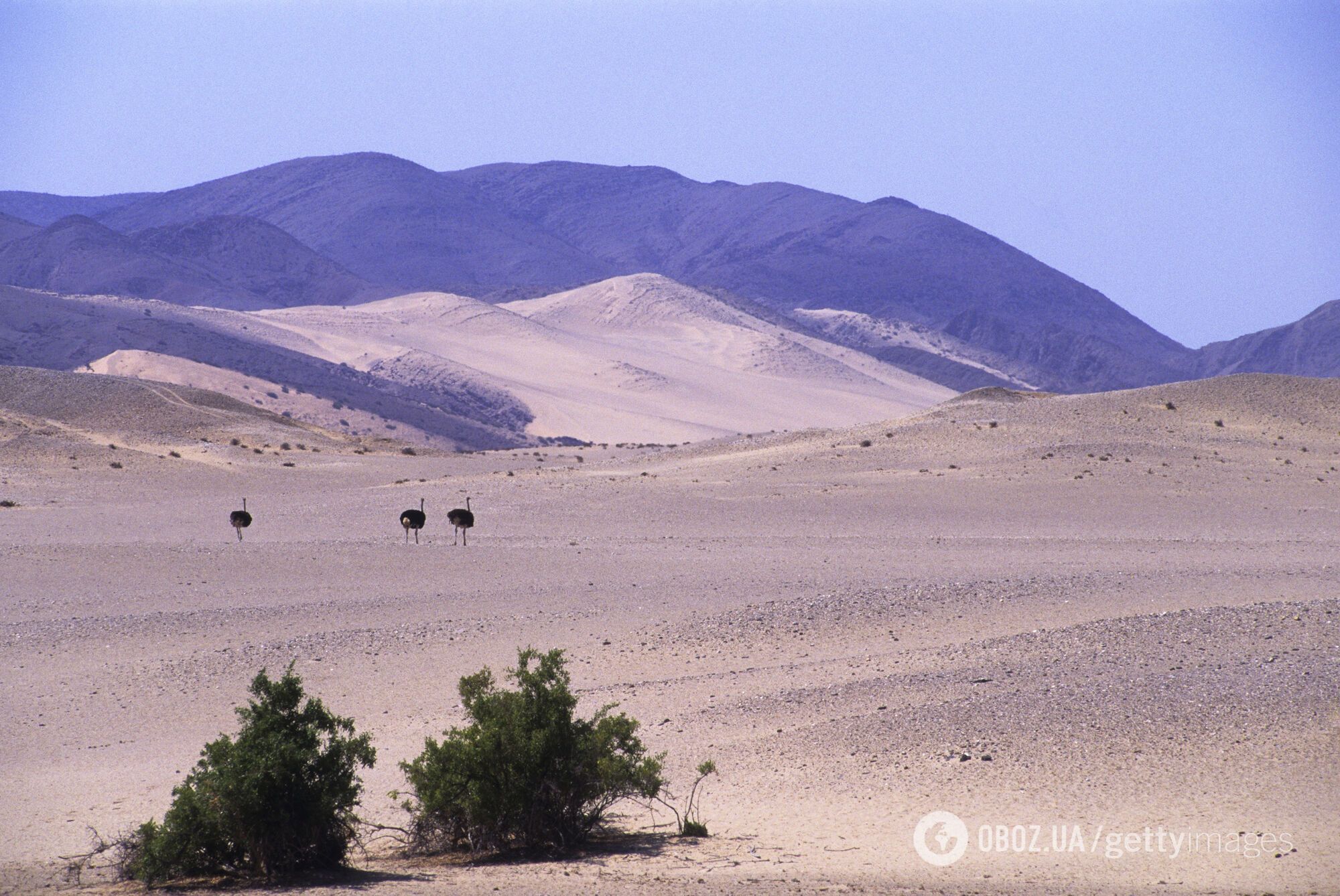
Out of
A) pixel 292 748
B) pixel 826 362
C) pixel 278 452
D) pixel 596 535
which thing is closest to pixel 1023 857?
pixel 292 748

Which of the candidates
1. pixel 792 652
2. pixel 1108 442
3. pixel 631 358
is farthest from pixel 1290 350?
pixel 792 652

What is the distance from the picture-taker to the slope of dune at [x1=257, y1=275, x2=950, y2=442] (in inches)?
2960

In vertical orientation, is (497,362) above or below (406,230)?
below

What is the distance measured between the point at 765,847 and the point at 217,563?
1487 centimetres

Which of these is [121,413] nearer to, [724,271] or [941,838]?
[941,838]

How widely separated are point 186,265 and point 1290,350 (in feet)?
359

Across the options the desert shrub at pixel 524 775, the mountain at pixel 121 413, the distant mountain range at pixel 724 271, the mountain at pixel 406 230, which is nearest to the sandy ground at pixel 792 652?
the desert shrub at pixel 524 775

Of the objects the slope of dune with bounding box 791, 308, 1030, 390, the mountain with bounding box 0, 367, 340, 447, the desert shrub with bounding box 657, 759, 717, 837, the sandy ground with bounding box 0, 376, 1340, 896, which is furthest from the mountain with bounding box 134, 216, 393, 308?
the desert shrub with bounding box 657, 759, 717, 837

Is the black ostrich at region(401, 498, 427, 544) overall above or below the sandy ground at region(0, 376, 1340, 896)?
above

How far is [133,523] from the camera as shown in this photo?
26.4 m

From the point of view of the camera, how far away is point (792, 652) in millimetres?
Result: 14133

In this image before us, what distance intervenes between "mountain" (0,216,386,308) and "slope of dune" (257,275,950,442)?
1434 centimetres

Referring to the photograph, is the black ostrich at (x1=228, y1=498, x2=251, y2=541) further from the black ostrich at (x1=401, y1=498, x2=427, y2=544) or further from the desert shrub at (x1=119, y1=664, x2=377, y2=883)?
the desert shrub at (x1=119, y1=664, x2=377, y2=883)

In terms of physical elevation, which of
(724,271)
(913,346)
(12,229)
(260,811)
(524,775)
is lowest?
(260,811)
